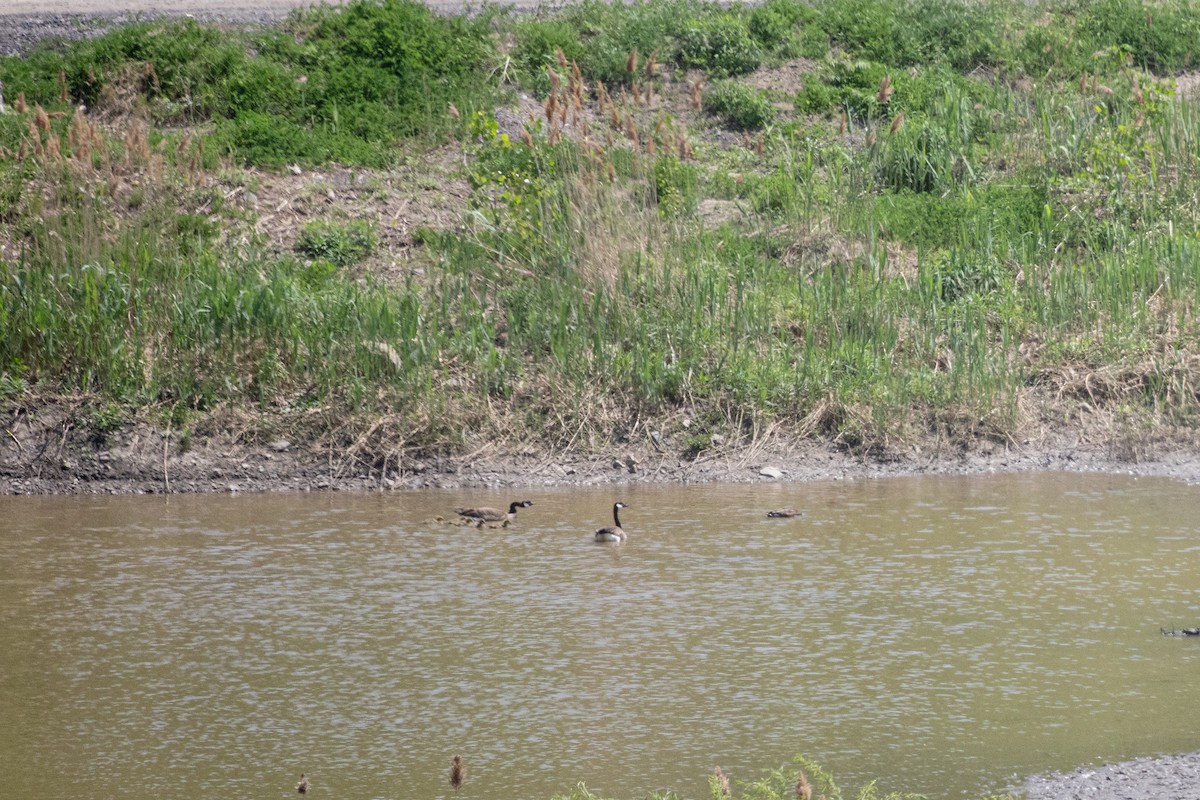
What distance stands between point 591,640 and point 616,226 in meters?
5.79

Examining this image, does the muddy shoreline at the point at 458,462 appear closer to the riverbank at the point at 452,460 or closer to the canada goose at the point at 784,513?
the riverbank at the point at 452,460

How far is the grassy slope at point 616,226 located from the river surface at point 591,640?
3.46 ft

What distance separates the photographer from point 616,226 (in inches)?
522

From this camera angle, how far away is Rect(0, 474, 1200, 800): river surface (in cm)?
659

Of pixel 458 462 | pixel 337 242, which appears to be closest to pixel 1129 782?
pixel 458 462

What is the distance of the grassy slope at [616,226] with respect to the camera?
12383mm

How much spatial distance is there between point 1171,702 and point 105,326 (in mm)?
8610

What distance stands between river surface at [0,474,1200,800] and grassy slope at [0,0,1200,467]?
105cm

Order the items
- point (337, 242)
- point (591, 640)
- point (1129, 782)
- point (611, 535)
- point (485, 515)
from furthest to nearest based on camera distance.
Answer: point (337, 242) < point (485, 515) < point (611, 535) < point (591, 640) < point (1129, 782)

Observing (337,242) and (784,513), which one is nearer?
(784,513)

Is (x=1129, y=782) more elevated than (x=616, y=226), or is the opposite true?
(x=616, y=226)

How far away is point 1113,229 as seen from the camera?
1437 centimetres

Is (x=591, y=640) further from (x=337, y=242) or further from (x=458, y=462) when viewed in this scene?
(x=337, y=242)

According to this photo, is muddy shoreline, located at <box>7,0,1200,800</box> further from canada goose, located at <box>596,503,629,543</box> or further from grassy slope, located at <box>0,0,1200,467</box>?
canada goose, located at <box>596,503,629,543</box>
